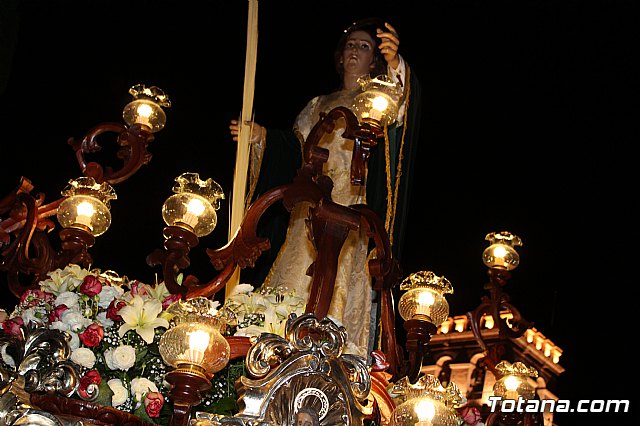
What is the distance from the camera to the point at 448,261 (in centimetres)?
859

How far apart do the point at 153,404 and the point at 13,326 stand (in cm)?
53

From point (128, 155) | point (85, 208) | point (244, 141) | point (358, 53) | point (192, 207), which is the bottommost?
point (192, 207)

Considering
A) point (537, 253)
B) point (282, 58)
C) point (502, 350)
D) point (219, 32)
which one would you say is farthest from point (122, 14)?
point (502, 350)

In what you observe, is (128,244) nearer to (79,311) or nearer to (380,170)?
(380,170)

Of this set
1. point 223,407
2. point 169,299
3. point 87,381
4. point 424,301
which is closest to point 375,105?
point 424,301

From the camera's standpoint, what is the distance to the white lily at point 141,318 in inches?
144

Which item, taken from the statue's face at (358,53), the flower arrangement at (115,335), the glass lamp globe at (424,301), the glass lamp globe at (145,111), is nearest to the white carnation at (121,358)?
the flower arrangement at (115,335)

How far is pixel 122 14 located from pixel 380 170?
2.96 m

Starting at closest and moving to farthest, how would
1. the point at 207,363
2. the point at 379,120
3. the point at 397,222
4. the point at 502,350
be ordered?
the point at 207,363 < the point at 379,120 < the point at 502,350 < the point at 397,222

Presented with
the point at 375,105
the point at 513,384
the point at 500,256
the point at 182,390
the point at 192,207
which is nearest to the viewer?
the point at 182,390

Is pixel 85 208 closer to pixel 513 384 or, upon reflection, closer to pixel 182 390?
pixel 182 390

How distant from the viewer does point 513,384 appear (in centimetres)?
466

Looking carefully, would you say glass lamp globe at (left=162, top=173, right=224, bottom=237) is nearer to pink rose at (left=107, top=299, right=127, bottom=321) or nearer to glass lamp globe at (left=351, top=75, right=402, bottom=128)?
pink rose at (left=107, top=299, right=127, bottom=321)

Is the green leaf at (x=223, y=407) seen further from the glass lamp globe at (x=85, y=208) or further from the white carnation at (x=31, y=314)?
the glass lamp globe at (x=85, y=208)
